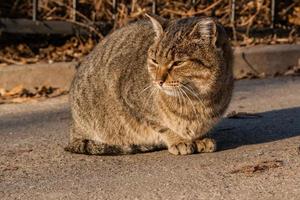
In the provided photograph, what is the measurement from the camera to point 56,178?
4262 mm

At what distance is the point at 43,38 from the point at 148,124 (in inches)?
140

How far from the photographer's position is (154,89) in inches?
187

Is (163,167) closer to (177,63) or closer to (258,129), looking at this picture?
(177,63)

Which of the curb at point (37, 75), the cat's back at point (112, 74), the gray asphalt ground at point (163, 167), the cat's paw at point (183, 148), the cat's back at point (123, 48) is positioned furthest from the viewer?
the curb at point (37, 75)

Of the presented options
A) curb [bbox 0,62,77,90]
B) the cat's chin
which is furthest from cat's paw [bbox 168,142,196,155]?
curb [bbox 0,62,77,90]

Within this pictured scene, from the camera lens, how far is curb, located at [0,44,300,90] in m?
7.18

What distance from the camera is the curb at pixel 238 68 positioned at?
7.18 meters

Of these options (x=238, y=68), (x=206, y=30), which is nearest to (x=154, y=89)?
(x=206, y=30)

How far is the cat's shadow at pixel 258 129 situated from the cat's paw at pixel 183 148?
0.20m

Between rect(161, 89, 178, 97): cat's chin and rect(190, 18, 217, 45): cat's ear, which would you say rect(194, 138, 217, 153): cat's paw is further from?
rect(190, 18, 217, 45): cat's ear

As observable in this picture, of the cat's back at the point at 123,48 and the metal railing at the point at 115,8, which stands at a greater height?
the cat's back at the point at 123,48

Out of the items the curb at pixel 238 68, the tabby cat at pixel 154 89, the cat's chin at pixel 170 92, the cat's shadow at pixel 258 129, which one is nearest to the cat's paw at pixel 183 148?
the tabby cat at pixel 154 89

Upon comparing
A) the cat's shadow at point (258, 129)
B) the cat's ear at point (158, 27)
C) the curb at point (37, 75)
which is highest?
the cat's ear at point (158, 27)

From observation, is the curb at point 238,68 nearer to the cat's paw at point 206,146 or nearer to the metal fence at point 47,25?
the metal fence at point 47,25
